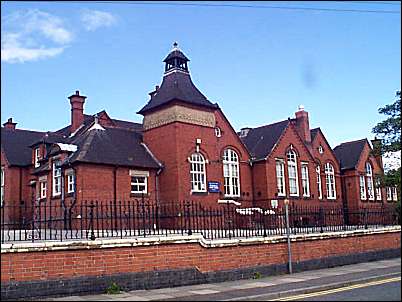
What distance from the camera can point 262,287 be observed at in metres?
13.6

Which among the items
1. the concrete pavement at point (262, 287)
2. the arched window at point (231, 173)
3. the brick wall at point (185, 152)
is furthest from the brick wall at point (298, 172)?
the concrete pavement at point (262, 287)

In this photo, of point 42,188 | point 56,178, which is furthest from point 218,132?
point 42,188

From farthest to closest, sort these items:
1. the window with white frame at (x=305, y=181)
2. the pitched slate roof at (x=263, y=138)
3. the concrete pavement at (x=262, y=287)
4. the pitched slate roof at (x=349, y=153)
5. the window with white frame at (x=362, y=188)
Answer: the pitched slate roof at (x=349, y=153)
the window with white frame at (x=362, y=188)
the window with white frame at (x=305, y=181)
the pitched slate roof at (x=263, y=138)
the concrete pavement at (x=262, y=287)

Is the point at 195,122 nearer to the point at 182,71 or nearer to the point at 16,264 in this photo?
the point at 182,71

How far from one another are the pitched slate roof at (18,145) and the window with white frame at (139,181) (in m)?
11.6

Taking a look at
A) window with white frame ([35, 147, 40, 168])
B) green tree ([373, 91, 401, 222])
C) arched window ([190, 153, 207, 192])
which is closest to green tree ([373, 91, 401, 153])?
green tree ([373, 91, 401, 222])

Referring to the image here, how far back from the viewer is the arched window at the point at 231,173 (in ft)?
108

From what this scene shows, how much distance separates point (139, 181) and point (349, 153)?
23.8 metres

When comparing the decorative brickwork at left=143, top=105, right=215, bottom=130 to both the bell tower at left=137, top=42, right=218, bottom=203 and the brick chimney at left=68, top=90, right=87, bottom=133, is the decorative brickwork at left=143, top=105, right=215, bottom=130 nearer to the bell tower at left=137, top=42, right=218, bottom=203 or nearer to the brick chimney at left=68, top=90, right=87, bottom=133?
the bell tower at left=137, top=42, right=218, bottom=203

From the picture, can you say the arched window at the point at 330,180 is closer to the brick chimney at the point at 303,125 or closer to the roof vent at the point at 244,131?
the brick chimney at the point at 303,125

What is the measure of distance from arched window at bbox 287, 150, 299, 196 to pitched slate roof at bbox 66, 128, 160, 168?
11400mm

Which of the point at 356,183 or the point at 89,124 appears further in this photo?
the point at 356,183

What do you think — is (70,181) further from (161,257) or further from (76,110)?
(161,257)

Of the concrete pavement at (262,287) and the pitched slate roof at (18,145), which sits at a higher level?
the pitched slate roof at (18,145)
